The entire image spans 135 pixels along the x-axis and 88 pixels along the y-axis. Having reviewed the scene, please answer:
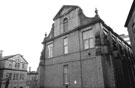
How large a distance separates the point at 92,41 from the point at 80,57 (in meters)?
2.40

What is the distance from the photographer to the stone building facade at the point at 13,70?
1130 inches

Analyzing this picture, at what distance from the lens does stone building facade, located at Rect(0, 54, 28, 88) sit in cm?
2870

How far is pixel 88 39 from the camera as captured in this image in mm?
13508

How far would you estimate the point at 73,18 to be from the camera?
15727mm

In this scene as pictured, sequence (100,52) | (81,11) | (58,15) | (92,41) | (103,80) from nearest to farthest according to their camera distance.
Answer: (103,80), (100,52), (92,41), (81,11), (58,15)

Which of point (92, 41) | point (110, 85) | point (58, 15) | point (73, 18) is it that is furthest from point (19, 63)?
point (110, 85)

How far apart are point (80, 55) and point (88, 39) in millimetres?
2179

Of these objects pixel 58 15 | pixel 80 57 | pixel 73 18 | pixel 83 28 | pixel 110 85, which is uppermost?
pixel 58 15

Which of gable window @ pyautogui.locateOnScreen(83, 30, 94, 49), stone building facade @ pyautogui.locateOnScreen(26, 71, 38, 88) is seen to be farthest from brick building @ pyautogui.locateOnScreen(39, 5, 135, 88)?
stone building facade @ pyautogui.locateOnScreen(26, 71, 38, 88)

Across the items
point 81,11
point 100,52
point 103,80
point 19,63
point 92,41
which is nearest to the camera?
point 103,80

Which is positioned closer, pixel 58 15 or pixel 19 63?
pixel 58 15

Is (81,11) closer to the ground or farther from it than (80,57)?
farther from it

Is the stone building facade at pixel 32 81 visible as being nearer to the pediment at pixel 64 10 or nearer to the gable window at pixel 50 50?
the gable window at pixel 50 50

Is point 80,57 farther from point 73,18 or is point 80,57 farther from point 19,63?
point 19,63
